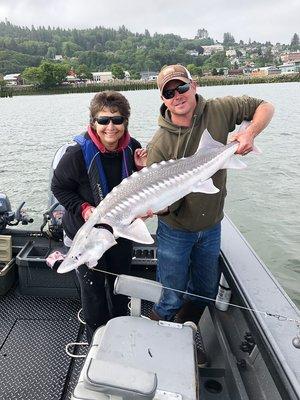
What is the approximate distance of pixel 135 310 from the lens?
1.97 meters

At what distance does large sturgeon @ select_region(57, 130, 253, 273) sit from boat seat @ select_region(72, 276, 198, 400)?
0.21m

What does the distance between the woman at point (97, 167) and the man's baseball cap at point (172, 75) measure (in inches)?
8.5

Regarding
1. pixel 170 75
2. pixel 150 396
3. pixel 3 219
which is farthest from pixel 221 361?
pixel 3 219

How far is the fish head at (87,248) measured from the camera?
1908 mm

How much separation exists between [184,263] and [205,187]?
1.58ft

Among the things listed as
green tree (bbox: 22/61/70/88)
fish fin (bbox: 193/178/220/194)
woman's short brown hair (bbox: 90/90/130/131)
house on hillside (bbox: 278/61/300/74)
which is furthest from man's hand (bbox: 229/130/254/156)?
house on hillside (bbox: 278/61/300/74)

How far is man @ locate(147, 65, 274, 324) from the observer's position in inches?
84.8

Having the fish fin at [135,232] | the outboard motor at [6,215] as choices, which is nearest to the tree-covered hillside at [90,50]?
the outboard motor at [6,215]

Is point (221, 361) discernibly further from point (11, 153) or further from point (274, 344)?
point (11, 153)

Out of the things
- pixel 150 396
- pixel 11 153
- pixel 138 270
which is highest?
pixel 150 396

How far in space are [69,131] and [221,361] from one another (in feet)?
60.8

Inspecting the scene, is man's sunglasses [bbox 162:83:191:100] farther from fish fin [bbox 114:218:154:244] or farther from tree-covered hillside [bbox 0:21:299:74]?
tree-covered hillside [bbox 0:21:299:74]

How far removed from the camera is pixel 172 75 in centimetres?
210

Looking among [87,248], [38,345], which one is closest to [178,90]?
[87,248]
